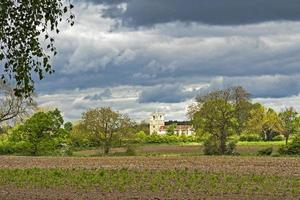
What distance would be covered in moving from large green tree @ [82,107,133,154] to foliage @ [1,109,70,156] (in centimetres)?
964

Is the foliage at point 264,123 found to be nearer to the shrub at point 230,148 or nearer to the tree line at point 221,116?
the tree line at point 221,116

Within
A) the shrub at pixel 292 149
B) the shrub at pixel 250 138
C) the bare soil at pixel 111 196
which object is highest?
the shrub at pixel 250 138

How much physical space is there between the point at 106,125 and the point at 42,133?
1347cm

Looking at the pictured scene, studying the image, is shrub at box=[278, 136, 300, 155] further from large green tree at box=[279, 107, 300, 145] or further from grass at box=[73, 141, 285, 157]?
large green tree at box=[279, 107, 300, 145]

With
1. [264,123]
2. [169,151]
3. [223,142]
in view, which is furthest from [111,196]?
[264,123]

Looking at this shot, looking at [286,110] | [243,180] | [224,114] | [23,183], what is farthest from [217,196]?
[286,110]

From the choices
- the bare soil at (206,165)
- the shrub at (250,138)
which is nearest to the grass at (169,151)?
the bare soil at (206,165)

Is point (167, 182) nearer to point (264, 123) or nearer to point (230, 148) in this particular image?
point (230, 148)

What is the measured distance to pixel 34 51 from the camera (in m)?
14.4

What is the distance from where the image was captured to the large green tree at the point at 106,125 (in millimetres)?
83812

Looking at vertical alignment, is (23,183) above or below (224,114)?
below

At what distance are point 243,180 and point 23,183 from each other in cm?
1154

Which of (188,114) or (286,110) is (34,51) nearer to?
(188,114)

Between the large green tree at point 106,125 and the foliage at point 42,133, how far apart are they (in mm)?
9643
